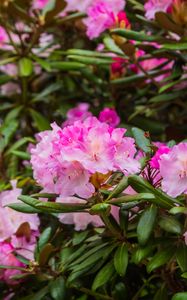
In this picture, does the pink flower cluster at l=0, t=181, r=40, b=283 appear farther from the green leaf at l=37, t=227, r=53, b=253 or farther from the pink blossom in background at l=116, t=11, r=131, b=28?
the pink blossom in background at l=116, t=11, r=131, b=28

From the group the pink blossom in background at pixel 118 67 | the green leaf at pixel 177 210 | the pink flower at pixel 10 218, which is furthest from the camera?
the pink blossom in background at pixel 118 67

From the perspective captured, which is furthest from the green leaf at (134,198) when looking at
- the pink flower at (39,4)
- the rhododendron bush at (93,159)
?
the pink flower at (39,4)

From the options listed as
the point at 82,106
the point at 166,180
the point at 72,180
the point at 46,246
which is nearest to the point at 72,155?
the point at 72,180

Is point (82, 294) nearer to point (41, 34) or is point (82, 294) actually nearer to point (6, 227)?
point (6, 227)

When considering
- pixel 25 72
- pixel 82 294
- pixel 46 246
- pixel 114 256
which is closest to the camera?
pixel 114 256

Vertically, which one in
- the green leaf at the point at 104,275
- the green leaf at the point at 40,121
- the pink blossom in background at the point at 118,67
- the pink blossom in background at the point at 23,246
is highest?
the pink blossom in background at the point at 118,67

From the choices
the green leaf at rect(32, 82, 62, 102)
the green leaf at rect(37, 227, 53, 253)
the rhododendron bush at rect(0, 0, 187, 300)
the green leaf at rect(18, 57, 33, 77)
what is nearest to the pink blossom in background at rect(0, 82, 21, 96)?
the rhododendron bush at rect(0, 0, 187, 300)

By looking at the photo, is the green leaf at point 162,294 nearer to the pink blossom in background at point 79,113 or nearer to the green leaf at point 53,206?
the green leaf at point 53,206
